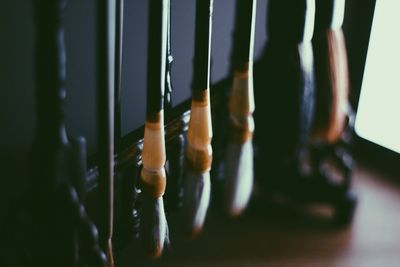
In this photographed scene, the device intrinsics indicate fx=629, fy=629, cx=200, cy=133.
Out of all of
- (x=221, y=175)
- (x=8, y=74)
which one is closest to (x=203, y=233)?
(x=221, y=175)

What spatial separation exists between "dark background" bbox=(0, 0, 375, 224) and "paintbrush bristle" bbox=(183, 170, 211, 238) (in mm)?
119

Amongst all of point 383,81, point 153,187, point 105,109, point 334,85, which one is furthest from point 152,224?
point 383,81

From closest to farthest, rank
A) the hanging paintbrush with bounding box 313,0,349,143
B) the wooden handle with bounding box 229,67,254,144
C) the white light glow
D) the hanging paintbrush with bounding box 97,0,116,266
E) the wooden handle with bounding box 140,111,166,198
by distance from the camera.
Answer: the hanging paintbrush with bounding box 97,0,116,266 < the wooden handle with bounding box 140,111,166,198 < the wooden handle with bounding box 229,67,254,144 < the hanging paintbrush with bounding box 313,0,349,143 < the white light glow

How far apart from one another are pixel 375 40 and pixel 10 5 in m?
0.91

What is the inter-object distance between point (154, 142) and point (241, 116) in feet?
0.53

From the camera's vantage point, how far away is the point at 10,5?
689 mm

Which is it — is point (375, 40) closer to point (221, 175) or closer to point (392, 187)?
point (392, 187)

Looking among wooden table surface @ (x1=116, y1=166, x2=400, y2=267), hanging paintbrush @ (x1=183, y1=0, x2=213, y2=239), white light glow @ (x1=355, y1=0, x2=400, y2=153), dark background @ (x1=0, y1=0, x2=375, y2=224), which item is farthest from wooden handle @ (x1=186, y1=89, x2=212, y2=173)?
white light glow @ (x1=355, y1=0, x2=400, y2=153)

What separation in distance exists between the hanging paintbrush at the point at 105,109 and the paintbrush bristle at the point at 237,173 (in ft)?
0.65

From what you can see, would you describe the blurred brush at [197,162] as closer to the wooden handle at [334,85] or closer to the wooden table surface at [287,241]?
the wooden table surface at [287,241]

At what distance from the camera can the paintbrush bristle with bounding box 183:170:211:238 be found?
2.70ft

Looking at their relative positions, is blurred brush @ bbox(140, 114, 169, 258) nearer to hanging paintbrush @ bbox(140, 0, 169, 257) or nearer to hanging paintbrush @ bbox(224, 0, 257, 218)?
hanging paintbrush @ bbox(140, 0, 169, 257)

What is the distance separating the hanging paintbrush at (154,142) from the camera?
2.34ft

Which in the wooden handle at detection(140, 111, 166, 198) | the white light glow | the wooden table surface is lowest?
the wooden table surface
